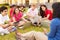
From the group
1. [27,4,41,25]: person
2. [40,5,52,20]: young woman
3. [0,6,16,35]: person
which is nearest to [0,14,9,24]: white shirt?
[0,6,16,35]: person

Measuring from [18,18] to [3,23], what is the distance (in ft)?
0.53

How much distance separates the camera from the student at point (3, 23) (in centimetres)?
188

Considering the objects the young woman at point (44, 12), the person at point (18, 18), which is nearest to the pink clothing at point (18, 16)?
the person at point (18, 18)

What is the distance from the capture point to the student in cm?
188

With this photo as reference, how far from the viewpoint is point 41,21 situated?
1.93 m

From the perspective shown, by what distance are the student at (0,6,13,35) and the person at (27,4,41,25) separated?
215 mm

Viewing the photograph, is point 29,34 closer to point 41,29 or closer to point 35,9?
point 41,29

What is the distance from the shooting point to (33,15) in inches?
76.8

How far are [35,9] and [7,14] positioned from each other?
288mm

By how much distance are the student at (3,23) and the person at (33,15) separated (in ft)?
0.71

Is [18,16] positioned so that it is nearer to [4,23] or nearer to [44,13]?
[4,23]

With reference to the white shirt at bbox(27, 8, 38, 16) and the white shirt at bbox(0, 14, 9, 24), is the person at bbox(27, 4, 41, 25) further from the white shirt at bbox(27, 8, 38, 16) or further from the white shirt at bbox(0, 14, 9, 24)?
the white shirt at bbox(0, 14, 9, 24)

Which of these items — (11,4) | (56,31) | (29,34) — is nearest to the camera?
(56,31)

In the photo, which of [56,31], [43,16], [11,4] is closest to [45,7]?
[43,16]
